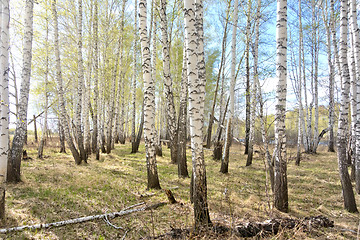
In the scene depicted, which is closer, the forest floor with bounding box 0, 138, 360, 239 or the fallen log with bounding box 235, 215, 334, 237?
the fallen log with bounding box 235, 215, 334, 237

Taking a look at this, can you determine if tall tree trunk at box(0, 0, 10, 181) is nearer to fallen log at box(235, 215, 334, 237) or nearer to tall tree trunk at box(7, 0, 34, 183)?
tall tree trunk at box(7, 0, 34, 183)

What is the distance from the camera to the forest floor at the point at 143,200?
11.8 feet

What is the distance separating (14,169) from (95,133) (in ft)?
16.3

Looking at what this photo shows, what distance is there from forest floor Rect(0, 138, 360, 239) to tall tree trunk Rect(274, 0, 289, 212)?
1.44 ft

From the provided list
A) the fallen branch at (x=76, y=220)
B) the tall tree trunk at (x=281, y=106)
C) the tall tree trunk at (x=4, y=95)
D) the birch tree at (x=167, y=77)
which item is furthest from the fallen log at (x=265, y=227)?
the birch tree at (x=167, y=77)

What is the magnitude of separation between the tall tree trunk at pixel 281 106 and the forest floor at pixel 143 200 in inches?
17.3

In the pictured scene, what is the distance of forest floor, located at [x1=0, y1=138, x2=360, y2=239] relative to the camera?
3.59 metres

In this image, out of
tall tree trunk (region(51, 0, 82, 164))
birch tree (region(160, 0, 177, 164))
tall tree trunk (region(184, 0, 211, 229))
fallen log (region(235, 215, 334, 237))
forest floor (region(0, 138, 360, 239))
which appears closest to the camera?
fallen log (region(235, 215, 334, 237))

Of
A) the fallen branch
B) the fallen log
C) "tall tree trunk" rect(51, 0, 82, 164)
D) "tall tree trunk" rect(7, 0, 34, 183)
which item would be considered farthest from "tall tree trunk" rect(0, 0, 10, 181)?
the fallen log

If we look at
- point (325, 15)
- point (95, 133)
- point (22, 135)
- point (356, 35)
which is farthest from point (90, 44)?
point (325, 15)

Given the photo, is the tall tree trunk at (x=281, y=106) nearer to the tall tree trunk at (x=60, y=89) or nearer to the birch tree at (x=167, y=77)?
the birch tree at (x=167, y=77)

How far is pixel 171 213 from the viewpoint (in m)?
4.44

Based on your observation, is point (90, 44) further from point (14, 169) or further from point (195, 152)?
point (195, 152)

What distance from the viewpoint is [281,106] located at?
4.44 metres
